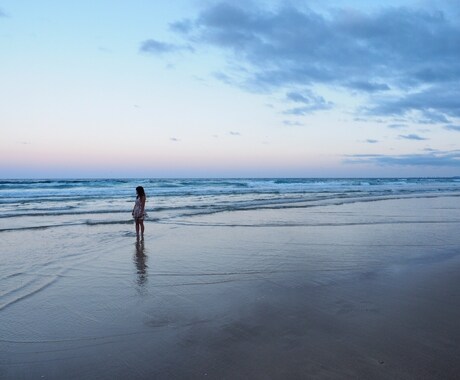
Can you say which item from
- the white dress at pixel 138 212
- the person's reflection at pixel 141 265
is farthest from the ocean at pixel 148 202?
the person's reflection at pixel 141 265

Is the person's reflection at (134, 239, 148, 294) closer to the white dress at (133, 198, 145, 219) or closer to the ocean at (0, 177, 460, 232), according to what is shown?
the white dress at (133, 198, 145, 219)

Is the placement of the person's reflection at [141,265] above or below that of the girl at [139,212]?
below

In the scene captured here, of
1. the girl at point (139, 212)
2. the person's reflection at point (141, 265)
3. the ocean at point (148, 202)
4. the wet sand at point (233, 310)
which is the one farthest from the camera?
the ocean at point (148, 202)

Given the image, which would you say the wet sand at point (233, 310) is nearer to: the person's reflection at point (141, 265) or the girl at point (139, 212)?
the person's reflection at point (141, 265)

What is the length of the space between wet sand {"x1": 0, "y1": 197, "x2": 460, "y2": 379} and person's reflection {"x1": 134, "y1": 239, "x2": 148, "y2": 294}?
0.8 inches

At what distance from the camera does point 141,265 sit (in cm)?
782

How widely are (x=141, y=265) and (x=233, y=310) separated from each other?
129 inches

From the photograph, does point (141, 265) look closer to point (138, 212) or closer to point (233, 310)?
point (233, 310)

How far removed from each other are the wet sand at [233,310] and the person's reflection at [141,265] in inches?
0.8

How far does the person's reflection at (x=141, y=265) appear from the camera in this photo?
21.1ft

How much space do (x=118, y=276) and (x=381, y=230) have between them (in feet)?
28.1

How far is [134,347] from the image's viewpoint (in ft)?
13.4

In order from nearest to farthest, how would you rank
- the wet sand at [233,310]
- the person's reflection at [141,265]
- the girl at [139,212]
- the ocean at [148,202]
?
the wet sand at [233,310]
the person's reflection at [141,265]
the girl at [139,212]
the ocean at [148,202]

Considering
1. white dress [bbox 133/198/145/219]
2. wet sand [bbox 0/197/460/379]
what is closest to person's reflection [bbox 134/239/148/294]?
wet sand [bbox 0/197/460/379]
